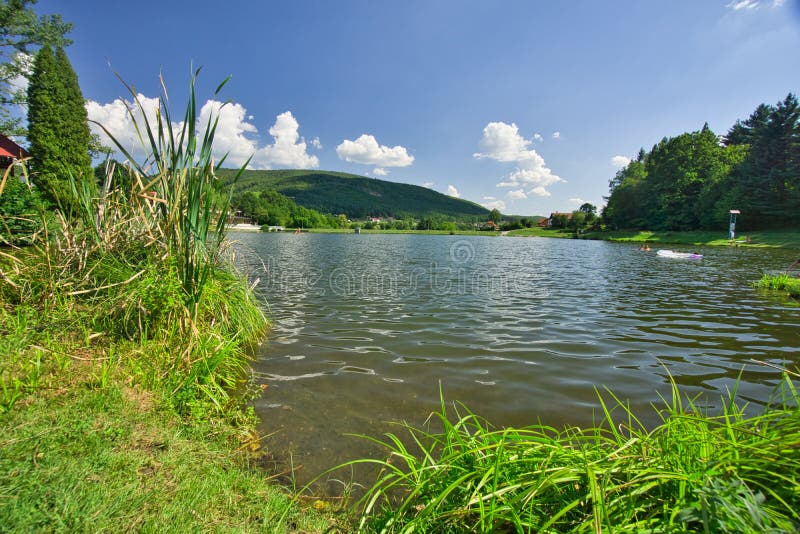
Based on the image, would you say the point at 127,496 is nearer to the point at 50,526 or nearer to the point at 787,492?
the point at 50,526

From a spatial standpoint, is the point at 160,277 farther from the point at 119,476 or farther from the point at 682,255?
the point at 682,255

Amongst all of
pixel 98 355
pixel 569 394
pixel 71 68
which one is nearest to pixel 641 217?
pixel 569 394

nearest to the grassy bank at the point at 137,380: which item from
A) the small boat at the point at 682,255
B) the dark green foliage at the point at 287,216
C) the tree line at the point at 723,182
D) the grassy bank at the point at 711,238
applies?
the small boat at the point at 682,255

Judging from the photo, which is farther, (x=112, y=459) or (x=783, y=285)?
(x=783, y=285)

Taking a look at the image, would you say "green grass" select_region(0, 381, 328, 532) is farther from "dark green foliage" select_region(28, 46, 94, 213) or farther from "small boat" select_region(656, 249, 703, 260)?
"dark green foliage" select_region(28, 46, 94, 213)

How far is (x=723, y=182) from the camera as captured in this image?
2060 inches

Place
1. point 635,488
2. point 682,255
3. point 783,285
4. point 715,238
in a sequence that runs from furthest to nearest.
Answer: point 715,238, point 682,255, point 783,285, point 635,488

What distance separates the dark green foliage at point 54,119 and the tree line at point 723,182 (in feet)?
276

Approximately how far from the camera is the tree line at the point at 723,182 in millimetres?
46312

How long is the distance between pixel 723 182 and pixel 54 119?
88436 millimetres

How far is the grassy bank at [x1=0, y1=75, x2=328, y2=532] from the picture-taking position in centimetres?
197

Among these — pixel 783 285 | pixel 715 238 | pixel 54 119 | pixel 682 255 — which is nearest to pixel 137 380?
pixel 783 285

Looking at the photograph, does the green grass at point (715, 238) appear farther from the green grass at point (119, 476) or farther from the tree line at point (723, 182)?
the green grass at point (119, 476)

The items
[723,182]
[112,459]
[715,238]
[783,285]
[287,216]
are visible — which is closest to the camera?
[112,459]
